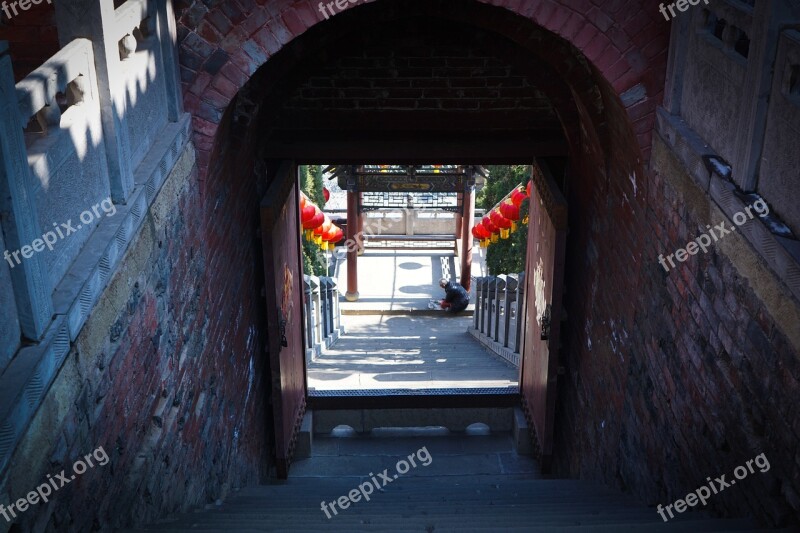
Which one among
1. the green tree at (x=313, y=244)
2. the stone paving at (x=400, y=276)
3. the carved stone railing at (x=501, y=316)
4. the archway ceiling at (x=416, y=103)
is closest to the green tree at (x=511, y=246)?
the stone paving at (x=400, y=276)

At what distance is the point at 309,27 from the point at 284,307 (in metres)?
2.78

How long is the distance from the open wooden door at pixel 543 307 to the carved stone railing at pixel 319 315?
2998 mm

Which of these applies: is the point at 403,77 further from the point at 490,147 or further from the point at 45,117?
the point at 45,117

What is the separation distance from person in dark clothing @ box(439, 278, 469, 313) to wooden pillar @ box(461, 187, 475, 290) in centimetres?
109

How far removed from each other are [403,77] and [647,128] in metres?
2.32

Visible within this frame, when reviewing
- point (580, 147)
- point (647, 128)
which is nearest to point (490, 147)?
point (580, 147)

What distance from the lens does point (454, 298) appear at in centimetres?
1503

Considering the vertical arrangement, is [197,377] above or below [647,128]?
below

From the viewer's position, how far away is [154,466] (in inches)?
145

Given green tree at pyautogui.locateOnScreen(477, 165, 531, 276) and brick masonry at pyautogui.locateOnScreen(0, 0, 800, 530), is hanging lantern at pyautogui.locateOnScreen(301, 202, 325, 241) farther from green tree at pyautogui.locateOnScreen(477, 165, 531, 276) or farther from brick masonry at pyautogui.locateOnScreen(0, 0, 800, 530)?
brick masonry at pyautogui.locateOnScreen(0, 0, 800, 530)

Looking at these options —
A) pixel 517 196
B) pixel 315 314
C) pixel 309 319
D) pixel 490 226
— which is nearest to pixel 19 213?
pixel 309 319

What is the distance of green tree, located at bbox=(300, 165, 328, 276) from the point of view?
14861mm

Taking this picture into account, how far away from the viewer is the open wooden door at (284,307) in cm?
598

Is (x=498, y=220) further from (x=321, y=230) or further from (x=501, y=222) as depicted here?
(x=321, y=230)
